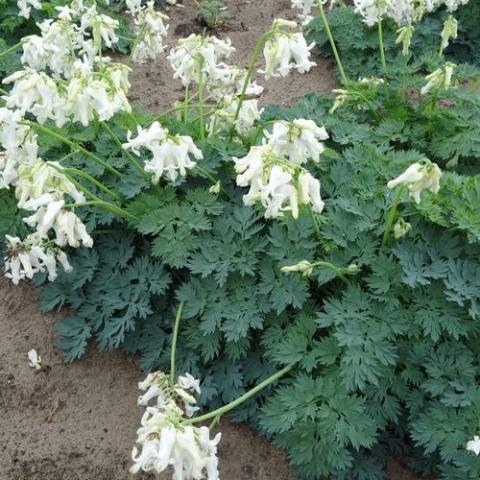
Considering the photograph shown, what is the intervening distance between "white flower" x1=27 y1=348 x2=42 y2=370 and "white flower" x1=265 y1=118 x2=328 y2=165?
6.89ft

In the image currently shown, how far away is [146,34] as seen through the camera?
4.36 meters

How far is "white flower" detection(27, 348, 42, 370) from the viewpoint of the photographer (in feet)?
12.8

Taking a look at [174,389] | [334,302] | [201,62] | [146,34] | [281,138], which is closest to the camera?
[174,389]

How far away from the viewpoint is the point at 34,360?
393cm

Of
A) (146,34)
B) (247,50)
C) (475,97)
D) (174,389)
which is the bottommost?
(247,50)

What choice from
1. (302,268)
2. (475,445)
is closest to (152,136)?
(302,268)

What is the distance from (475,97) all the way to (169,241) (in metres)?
2.48

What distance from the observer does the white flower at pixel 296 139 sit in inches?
115

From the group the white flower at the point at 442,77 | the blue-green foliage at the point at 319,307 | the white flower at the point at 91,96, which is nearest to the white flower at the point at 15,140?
the white flower at the point at 91,96

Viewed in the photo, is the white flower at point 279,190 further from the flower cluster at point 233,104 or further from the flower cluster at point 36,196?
the flower cluster at point 233,104

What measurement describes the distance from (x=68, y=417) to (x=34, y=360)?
0.45 meters

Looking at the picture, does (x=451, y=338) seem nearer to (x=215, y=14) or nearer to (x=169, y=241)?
(x=169, y=241)

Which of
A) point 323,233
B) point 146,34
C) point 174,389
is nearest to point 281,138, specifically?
point 323,233

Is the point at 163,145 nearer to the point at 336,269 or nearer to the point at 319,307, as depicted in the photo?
the point at 336,269
